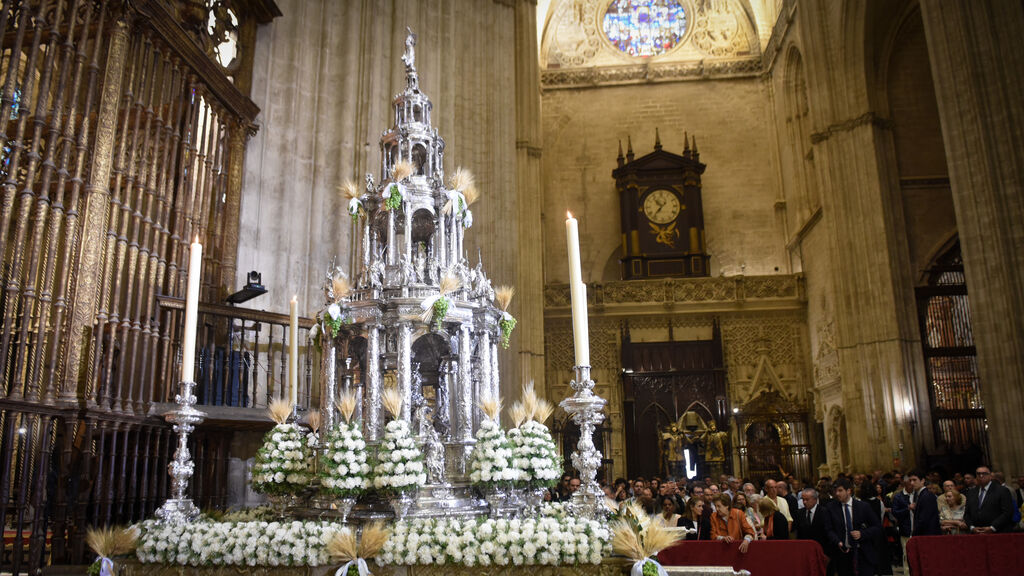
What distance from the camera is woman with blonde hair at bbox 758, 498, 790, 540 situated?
744 cm

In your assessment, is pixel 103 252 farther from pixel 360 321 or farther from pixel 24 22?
pixel 360 321

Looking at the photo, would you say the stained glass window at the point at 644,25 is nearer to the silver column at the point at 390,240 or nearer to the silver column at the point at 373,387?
the silver column at the point at 390,240

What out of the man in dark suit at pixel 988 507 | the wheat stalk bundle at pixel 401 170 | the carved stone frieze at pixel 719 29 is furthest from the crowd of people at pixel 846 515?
the carved stone frieze at pixel 719 29

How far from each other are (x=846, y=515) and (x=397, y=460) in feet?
16.2

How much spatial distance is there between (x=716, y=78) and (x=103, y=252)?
22695 millimetres

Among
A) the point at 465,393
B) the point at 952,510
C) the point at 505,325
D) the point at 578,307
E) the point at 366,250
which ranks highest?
the point at 366,250

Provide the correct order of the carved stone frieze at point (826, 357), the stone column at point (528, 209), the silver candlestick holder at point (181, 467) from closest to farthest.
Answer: the silver candlestick holder at point (181, 467) < the stone column at point (528, 209) < the carved stone frieze at point (826, 357)

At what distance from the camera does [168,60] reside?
10.1 meters

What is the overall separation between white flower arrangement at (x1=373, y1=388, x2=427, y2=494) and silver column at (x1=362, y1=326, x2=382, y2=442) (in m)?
0.46

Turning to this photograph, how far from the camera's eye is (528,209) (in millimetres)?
19797

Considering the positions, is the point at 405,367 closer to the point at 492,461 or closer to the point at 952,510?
the point at 492,461

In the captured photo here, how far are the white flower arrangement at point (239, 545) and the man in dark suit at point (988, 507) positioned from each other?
299 inches

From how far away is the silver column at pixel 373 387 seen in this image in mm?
5922

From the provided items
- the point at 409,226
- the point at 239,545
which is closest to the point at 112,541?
the point at 239,545
